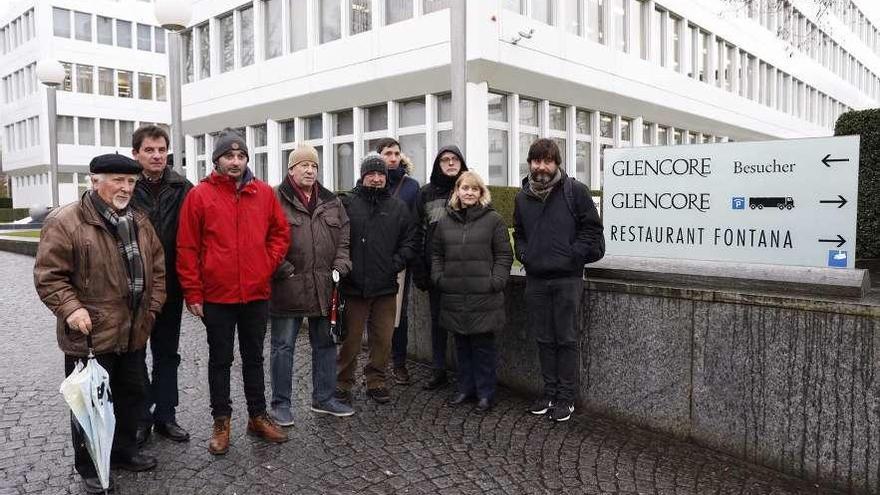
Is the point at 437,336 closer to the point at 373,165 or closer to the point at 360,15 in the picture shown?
the point at 373,165

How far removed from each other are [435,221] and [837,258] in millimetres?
2793

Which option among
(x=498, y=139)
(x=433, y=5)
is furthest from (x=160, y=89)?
(x=498, y=139)

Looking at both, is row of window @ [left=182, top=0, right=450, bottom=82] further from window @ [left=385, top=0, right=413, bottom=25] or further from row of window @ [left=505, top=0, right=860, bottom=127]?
row of window @ [left=505, top=0, right=860, bottom=127]

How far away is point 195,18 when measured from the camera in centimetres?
2500

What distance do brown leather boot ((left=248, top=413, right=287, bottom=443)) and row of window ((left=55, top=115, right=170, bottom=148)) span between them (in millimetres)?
44825

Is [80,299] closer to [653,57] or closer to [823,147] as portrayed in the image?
[823,147]

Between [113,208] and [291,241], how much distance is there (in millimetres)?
1214

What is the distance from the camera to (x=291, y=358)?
16.1 feet

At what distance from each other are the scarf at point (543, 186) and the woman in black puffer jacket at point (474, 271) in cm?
36

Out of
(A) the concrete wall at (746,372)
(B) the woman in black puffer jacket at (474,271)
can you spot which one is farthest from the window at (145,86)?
(A) the concrete wall at (746,372)

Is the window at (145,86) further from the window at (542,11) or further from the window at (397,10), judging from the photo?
the window at (542,11)

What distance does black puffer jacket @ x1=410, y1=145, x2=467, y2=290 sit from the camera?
5559 millimetres

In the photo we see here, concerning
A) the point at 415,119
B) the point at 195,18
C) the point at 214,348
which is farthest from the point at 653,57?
A: the point at 214,348

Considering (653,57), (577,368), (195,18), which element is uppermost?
(195,18)
